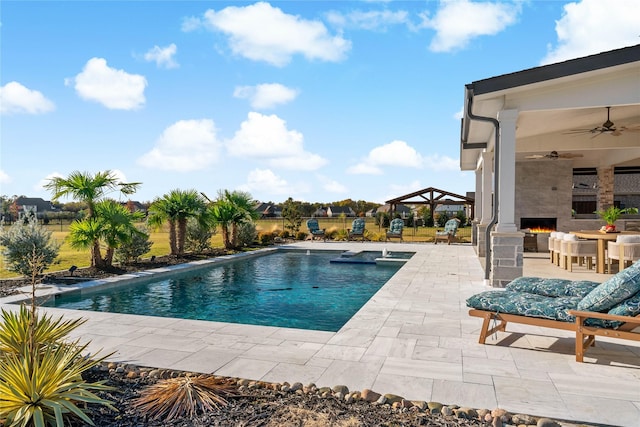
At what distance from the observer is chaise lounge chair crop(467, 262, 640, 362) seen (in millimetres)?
3865

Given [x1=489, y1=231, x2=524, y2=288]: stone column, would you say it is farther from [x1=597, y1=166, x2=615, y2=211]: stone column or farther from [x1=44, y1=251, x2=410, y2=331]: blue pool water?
[x1=597, y1=166, x2=615, y2=211]: stone column

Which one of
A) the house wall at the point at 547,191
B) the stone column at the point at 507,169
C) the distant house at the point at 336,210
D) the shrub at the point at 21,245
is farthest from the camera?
the distant house at the point at 336,210

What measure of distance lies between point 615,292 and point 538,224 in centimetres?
1167

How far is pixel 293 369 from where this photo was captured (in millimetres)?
3873

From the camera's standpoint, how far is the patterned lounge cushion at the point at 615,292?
386cm

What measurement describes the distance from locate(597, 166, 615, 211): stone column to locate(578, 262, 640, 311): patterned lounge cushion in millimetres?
13096

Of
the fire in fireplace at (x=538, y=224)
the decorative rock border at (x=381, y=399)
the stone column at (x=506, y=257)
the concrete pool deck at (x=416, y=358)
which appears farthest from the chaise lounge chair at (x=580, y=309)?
the fire in fireplace at (x=538, y=224)

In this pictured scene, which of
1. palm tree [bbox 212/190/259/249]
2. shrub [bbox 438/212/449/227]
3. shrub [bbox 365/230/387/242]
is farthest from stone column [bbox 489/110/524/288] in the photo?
shrub [bbox 438/212/449/227]

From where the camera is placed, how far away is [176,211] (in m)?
12.9

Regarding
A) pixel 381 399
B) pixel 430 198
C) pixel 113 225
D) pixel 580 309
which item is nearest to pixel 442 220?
pixel 430 198

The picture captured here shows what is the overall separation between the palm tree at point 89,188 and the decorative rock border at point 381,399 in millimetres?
7243

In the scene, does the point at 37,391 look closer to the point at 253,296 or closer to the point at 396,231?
the point at 253,296

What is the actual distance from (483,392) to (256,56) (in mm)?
11568

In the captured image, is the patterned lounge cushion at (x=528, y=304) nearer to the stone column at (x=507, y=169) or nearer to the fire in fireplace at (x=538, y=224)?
the stone column at (x=507, y=169)
